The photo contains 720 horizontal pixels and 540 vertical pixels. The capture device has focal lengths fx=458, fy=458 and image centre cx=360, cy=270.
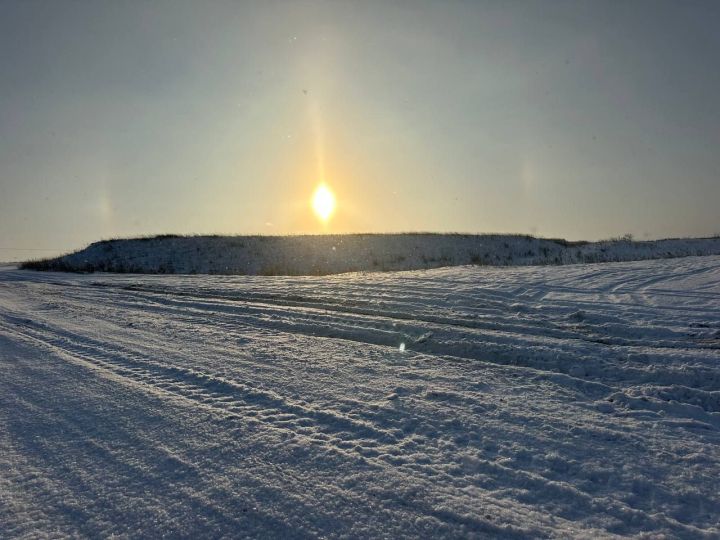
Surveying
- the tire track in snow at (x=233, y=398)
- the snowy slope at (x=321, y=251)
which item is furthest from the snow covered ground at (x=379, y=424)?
the snowy slope at (x=321, y=251)

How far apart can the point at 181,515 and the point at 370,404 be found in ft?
5.91

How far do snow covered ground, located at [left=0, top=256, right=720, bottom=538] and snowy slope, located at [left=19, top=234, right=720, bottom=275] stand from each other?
14712 mm

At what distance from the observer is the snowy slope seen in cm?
2253

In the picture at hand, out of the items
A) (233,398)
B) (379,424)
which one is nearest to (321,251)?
(233,398)

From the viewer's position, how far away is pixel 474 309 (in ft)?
24.3

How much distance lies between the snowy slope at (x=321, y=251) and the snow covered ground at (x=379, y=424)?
48.3ft

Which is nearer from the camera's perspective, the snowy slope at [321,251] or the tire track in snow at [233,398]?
the tire track in snow at [233,398]

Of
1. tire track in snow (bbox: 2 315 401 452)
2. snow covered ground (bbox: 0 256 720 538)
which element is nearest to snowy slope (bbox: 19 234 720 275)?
snow covered ground (bbox: 0 256 720 538)

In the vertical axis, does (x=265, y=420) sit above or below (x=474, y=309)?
below

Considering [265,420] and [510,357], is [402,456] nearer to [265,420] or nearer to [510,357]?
[265,420]

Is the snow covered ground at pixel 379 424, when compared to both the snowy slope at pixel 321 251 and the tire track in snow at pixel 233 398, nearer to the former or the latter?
the tire track in snow at pixel 233 398

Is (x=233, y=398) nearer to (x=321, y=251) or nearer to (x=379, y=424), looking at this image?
(x=379, y=424)

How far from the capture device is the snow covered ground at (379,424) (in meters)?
2.55

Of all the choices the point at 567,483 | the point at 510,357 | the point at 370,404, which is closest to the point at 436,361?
the point at 510,357
